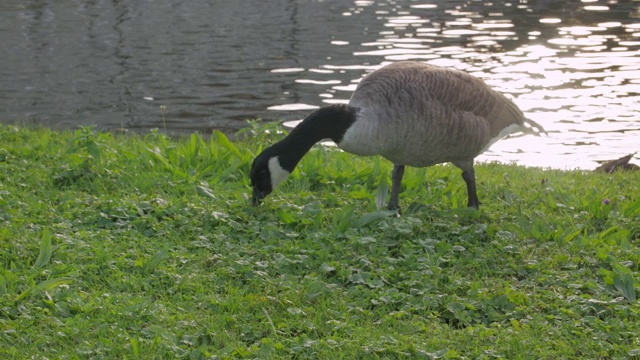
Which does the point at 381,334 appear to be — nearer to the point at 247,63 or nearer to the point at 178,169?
the point at 178,169

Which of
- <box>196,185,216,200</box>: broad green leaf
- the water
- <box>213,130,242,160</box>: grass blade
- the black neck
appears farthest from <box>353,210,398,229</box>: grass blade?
the water

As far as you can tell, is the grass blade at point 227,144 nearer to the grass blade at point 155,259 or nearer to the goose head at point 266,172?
the goose head at point 266,172

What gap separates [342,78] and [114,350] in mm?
11674

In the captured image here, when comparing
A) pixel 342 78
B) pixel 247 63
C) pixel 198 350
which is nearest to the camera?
pixel 198 350

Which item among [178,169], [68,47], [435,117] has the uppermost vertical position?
[435,117]

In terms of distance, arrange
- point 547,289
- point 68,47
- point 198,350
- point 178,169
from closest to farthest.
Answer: point 198,350
point 547,289
point 178,169
point 68,47

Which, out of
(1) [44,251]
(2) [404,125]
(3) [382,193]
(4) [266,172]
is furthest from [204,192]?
(2) [404,125]

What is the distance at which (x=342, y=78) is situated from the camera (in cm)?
1642

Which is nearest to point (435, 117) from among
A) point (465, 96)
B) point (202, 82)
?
point (465, 96)

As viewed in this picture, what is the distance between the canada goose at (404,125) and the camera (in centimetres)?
701

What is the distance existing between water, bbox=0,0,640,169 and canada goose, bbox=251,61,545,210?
9.76 ft

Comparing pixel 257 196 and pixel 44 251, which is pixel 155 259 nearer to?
pixel 44 251

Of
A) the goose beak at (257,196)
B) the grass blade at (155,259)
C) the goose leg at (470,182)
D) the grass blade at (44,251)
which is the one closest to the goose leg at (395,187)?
the goose leg at (470,182)

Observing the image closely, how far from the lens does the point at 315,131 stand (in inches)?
285
